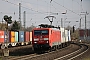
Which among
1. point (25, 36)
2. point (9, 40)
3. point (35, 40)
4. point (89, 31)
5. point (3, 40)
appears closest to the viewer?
point (35, 40)

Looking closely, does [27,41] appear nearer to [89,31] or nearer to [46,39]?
[46,39]

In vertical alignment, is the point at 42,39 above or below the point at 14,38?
above

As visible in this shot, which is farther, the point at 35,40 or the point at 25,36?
the point at 25,36

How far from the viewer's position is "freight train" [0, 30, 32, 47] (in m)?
41.1

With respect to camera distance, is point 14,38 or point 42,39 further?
point 14,38

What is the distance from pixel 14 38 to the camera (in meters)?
47.9

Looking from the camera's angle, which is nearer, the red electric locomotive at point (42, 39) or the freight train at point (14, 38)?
the red electric locomotive at point (42, 39)

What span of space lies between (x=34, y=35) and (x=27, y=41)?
30031 millimetres

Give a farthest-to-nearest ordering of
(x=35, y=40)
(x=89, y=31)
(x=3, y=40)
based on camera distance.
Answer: (x=89, y=31), (x=3, y=40), (x=35, y=40)

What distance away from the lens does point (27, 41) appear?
58.2 m

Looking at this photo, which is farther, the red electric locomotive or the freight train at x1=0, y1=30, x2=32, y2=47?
the freight train at x1=0, y1=30, x2=32, y2=47

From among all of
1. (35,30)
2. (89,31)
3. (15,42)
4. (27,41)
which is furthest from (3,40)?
(89,31)

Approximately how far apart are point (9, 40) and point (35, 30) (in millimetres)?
16697

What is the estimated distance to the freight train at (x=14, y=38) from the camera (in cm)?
4106
